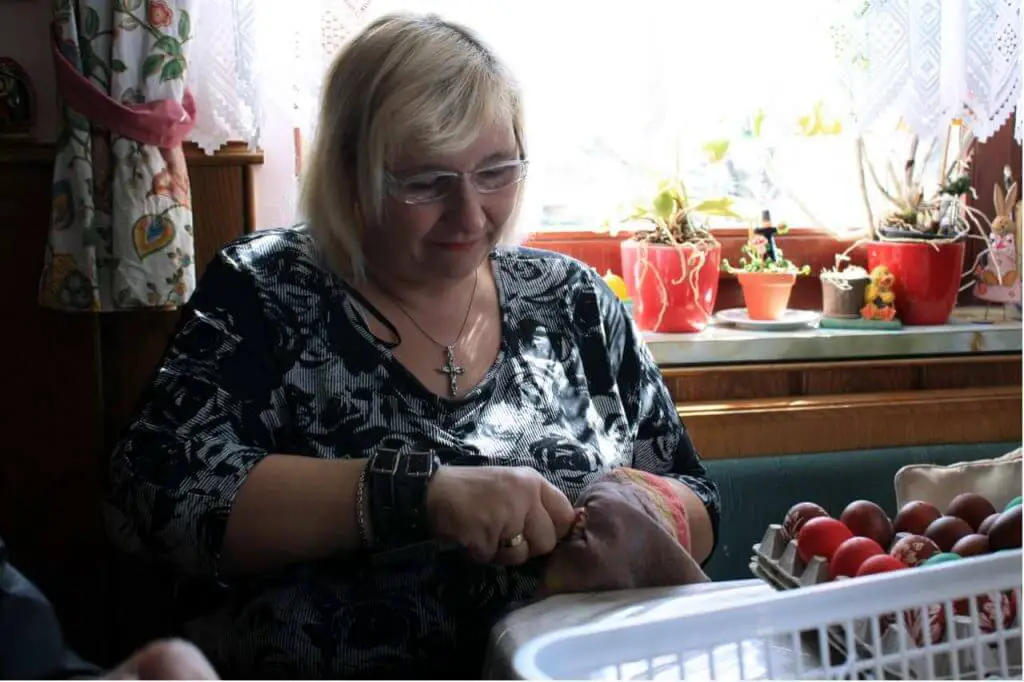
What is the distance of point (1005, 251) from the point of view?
2232 mm

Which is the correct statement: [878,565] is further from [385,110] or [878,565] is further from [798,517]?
[385,110]

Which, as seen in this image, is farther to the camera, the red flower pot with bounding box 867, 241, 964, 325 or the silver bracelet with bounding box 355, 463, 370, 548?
the red flower pot with bounding box 867, 241, 964, 325

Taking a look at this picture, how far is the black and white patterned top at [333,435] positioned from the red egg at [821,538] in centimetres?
30

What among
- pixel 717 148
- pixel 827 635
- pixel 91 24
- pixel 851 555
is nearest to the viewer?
pixel 827 635

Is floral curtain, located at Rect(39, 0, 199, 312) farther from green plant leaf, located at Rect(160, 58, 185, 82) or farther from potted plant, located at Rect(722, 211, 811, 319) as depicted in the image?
potted plant, located at Rect(722, 211, 811, 319)

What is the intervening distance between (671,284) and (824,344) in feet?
0.98

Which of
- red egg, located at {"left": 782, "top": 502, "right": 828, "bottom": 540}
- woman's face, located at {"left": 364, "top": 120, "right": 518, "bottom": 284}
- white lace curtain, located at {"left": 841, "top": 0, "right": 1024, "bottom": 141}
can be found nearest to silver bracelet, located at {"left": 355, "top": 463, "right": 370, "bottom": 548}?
woman's face, located at {"left": 364, "top": 120, "right": 518, "bottom": 284}

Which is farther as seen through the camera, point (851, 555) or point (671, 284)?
point (671, 284)

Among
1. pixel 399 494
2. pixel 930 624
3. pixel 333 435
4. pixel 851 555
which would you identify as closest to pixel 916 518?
pixel 851 555

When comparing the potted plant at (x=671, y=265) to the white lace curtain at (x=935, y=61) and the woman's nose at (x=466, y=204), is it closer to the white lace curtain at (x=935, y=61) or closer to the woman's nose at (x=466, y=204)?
the white lace curtain at (x=935, y=61)

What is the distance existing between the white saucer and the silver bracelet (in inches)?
44.8

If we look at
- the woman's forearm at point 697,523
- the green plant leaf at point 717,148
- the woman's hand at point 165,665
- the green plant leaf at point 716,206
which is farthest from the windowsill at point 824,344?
the woman's hand at point 165,665

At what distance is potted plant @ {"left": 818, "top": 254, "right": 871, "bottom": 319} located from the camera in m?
2.18

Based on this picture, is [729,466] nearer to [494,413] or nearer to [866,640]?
[494,413]
